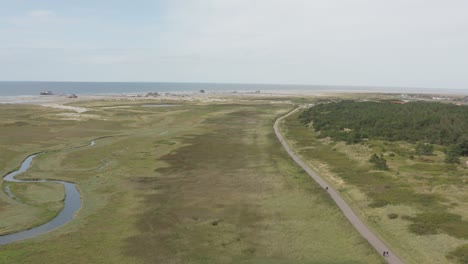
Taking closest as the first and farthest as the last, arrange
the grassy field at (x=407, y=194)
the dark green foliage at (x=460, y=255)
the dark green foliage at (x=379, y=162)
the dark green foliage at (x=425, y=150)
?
the dark green foliage at (x=460, y=255) < the grassy field at (x=407, y=194) < the dark green foliage at (x=379, y=162) < the dark green foliage at (x=425, y=150)

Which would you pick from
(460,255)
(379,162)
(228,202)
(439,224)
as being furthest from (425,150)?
(228,202)

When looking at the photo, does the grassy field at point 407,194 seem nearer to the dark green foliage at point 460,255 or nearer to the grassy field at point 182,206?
the dark green foliage at point 460,255

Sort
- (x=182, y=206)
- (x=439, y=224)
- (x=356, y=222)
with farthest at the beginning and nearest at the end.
→ (x=182, y=206) → (x=356, y=222) → (x=439, y=224)

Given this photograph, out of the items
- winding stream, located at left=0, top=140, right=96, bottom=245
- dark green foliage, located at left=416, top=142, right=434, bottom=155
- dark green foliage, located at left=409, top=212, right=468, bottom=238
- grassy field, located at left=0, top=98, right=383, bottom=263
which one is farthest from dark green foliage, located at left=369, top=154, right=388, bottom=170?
winding stream, located at left=0, top=140, right=96, bottom=245

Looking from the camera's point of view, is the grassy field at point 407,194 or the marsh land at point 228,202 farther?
the grassy field at point 407,194

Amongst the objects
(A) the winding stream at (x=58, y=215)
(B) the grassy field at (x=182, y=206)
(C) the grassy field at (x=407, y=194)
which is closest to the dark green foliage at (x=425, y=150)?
(C) the grassy field at (x=407, y=194)

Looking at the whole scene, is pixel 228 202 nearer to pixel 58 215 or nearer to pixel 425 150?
pixel 58 215

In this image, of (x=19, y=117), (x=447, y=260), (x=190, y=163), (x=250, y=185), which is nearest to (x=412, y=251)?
(x=447, y=260)
